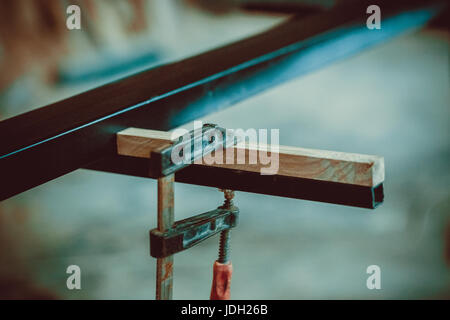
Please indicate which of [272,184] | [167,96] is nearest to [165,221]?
[272,184]

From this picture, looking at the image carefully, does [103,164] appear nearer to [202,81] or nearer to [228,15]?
[202,81]

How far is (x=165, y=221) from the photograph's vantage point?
834mm

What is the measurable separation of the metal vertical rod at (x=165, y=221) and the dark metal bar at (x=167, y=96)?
19 centimetres

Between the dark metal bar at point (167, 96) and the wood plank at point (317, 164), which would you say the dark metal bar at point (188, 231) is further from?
the dark metal bar at point (167, 96)

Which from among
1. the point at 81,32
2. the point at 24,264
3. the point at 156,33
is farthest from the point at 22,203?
the point at 156,33

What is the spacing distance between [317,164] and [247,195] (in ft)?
6.15

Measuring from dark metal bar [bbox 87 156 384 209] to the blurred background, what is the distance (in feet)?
4.10

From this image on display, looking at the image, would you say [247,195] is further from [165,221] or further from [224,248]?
[165,221]

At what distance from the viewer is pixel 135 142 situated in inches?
37.4

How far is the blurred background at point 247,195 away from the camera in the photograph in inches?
85.5

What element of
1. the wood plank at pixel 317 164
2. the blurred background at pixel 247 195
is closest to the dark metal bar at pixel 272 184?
the wood plank at pixel 317 164

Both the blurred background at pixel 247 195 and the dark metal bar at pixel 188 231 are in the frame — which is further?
the blurred background at pixel 247 195

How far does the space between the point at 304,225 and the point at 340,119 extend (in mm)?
672

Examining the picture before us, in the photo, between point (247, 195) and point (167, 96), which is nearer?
point (167, 96)
